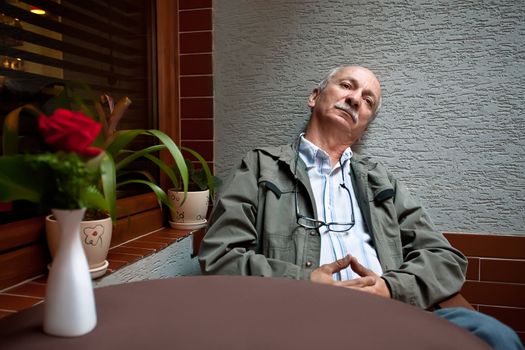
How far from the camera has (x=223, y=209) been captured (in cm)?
146

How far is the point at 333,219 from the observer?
1555 millimetres

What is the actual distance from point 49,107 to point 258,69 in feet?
3.38

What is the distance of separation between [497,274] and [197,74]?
66.0 inches

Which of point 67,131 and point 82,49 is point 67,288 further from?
point 82,49

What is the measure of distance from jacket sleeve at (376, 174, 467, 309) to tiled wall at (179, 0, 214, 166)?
0.95 m

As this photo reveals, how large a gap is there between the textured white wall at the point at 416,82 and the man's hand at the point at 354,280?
0.64 metres

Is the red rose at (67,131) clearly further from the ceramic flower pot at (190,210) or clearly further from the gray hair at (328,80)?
the gray hair at (328,80)

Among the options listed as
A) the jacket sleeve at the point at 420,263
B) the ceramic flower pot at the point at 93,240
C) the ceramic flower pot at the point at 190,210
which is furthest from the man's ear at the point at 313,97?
the ceramic flower pot at the point at 93,240

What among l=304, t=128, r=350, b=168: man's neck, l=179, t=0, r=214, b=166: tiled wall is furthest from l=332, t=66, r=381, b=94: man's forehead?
l=179, t=0, r=214, b=166: tiled wall

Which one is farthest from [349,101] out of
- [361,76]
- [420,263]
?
[420,263]

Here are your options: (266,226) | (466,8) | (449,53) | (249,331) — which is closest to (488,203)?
(449,53)

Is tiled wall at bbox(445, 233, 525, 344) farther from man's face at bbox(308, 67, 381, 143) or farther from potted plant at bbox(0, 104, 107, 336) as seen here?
potted plant at bbox(0, 104, 107, 336)

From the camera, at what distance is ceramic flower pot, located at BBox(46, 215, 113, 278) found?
116cm

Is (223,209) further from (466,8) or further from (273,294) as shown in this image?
(466,8)
